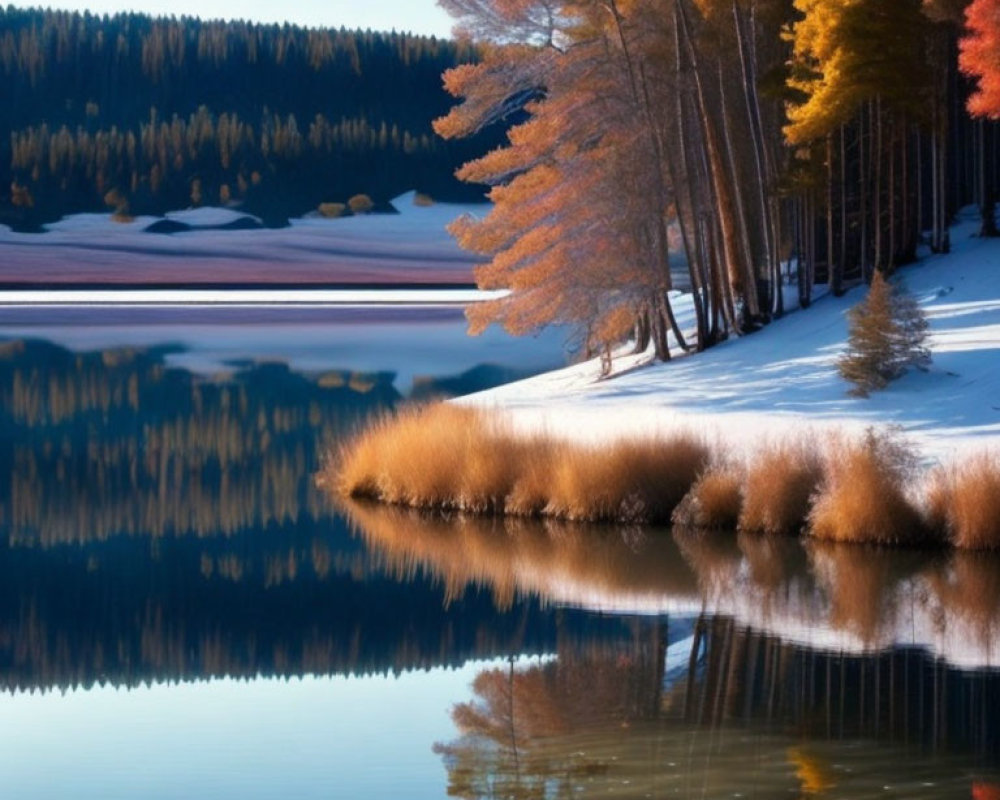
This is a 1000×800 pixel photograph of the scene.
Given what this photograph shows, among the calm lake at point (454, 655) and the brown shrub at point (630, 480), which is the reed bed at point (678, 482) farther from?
the calm lake at point (454, 655)

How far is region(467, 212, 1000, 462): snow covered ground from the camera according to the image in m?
22.8

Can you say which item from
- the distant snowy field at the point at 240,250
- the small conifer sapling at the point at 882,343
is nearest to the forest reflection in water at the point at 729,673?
the small conifer sapling at the point at 882,343

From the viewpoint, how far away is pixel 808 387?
26.3 m

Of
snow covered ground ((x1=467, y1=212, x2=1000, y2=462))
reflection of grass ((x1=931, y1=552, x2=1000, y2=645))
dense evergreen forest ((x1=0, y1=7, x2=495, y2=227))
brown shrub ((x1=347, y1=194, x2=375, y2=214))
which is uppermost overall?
dense evergreen forest ((x1=0, y1=7, x2=495, y2=227))

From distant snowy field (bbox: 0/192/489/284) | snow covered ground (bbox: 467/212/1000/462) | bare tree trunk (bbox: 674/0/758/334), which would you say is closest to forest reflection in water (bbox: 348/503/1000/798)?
snow covered ground (bbox: 467/212/1000/462)

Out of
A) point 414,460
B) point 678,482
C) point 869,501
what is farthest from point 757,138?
point 869,501

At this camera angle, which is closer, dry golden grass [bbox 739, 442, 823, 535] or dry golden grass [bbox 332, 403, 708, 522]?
dry golden grass [bbox 739, 442, 823, 535]

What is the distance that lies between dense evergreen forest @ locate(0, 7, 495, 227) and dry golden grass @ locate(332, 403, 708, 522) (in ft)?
342

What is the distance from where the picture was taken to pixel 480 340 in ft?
211

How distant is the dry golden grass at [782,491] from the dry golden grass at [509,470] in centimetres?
98

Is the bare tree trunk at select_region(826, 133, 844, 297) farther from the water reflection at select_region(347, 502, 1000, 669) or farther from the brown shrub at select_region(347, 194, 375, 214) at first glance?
the brown shrub at select_region(347, 194, 375, 214)

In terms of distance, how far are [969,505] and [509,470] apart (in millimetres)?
5473

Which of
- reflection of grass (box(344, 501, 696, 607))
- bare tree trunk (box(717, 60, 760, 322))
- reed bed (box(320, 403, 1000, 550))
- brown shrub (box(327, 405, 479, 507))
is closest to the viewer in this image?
reflection of grass (box(344, 501, 696, 607))

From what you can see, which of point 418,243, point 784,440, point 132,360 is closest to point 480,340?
point 132,360
